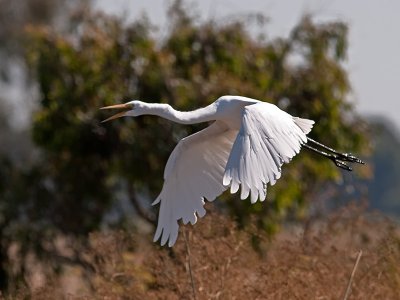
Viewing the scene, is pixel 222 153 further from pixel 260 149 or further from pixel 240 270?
pixel 260 149

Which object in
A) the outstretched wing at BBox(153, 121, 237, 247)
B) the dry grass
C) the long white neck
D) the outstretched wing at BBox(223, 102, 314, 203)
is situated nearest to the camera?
the outstretched wing at BBox(223, 102, 314, 203)

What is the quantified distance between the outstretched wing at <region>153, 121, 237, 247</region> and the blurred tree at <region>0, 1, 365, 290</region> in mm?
4287

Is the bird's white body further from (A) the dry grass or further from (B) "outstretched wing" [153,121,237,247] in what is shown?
A: (A) the dry grass

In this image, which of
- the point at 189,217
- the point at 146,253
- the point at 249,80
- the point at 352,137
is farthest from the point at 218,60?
the point at 189,217

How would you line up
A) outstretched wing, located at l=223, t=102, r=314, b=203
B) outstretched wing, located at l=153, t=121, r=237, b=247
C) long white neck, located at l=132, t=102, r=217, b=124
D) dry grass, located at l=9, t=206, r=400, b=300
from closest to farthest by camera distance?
outstretched wing, located at l=223, t=102, r=314, b=203 < dry grass, located at l=9, t=206, r=400, b=300 < outstretched wing, located at l=153, t=121, r=237, b=247 < long white neck, located at l=132, t=102, r=217, b=124

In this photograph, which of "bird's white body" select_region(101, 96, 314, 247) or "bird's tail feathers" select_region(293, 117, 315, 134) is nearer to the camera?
"bird's white body" select_region(101, 96, 314, 247)

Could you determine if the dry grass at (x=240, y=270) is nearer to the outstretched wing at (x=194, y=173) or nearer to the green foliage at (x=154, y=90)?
the outstretched wing at (x=194, y=173)

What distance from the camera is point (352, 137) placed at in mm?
12906

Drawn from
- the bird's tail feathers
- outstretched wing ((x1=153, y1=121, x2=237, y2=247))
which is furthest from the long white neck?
the bird's tail feathers

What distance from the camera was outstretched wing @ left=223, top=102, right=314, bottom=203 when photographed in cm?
612

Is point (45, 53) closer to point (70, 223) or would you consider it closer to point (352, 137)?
point (70, 223)

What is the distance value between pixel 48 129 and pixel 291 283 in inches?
260

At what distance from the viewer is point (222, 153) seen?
7.73 m

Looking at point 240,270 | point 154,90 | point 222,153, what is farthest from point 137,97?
point 240,270
